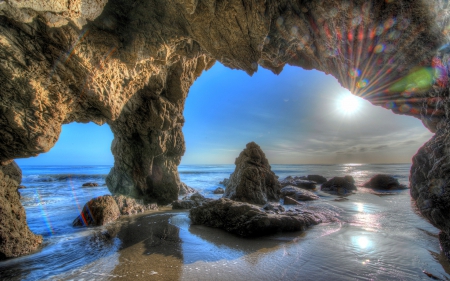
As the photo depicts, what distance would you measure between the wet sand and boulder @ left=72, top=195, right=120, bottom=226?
0.75m

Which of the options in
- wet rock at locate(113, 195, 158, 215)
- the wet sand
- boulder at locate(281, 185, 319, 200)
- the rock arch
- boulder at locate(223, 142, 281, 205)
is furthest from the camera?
boulder at locate(281, 185, 319, 200)

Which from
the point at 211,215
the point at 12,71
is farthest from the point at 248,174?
the point at 12,71

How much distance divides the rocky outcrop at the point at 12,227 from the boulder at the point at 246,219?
10.6 ft

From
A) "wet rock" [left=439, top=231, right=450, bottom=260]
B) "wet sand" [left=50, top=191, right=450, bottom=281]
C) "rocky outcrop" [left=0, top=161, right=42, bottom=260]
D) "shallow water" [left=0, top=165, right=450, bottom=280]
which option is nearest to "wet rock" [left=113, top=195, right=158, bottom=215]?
"shallow water" [left=0, top=165, right=450, bottom=280]

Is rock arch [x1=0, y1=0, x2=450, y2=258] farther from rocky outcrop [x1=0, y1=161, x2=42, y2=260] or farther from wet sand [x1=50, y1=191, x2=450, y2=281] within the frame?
wet sand [x1=50, y1=191, x2=450, y2=281]

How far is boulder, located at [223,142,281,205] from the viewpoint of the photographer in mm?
7527

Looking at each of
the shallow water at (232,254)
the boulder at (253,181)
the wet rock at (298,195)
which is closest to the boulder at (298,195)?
the wet rock at (298,195)

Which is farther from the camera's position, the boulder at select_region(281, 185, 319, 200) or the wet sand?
the boulder at select_region(281, 185, 319, 200)

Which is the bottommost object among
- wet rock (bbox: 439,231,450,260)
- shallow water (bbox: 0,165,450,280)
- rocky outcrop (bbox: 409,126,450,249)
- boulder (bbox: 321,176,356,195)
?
boulder (bbox: 321,176,356,195)

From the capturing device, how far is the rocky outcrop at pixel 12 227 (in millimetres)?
3180

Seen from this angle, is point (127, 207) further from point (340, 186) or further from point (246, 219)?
point (340, 186)

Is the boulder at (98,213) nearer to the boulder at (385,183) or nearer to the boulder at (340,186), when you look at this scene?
the boulder at (340,186)

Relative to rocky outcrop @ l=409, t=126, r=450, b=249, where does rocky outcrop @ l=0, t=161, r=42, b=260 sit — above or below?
below

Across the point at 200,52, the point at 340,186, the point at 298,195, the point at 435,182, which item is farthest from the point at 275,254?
the point at 340,186
